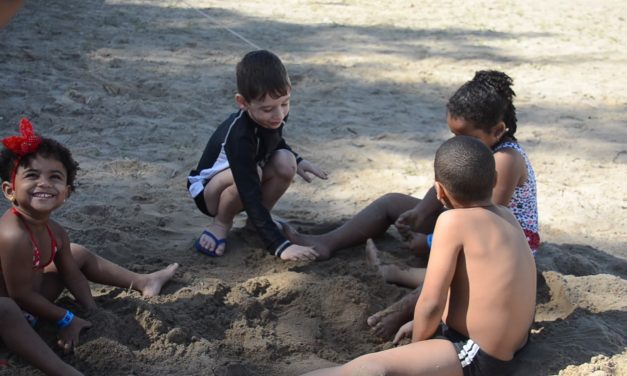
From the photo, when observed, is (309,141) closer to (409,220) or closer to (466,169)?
(409,220)

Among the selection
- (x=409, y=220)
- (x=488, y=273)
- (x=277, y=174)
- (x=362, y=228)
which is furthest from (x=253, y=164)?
(x=488, y=273)

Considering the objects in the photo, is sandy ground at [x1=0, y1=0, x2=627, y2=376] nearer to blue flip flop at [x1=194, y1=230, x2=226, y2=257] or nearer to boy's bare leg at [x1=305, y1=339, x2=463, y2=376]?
blue flip flop at [x1=194, y1=230, x2=226, y2=257]

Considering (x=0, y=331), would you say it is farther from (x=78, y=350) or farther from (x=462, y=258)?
(x=462, y=258)

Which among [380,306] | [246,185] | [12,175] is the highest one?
[12,175]

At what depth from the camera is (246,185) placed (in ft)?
12.5

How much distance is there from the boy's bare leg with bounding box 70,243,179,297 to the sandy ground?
7cm

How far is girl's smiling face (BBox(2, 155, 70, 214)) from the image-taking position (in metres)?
2.94

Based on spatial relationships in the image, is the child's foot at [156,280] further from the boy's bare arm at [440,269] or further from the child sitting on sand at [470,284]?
the boy's bare arm at [440,269]

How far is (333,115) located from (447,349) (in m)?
3.61

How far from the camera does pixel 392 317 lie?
10.8ft

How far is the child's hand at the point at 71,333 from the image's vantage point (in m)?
2.94

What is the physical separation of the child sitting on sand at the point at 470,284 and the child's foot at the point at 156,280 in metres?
1.00

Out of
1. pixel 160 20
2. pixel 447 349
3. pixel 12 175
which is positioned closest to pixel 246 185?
pixel 12 175

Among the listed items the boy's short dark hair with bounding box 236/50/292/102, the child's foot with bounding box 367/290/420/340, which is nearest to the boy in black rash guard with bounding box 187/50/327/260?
the boy's short dark hair with bounding box 236/50/292/102
